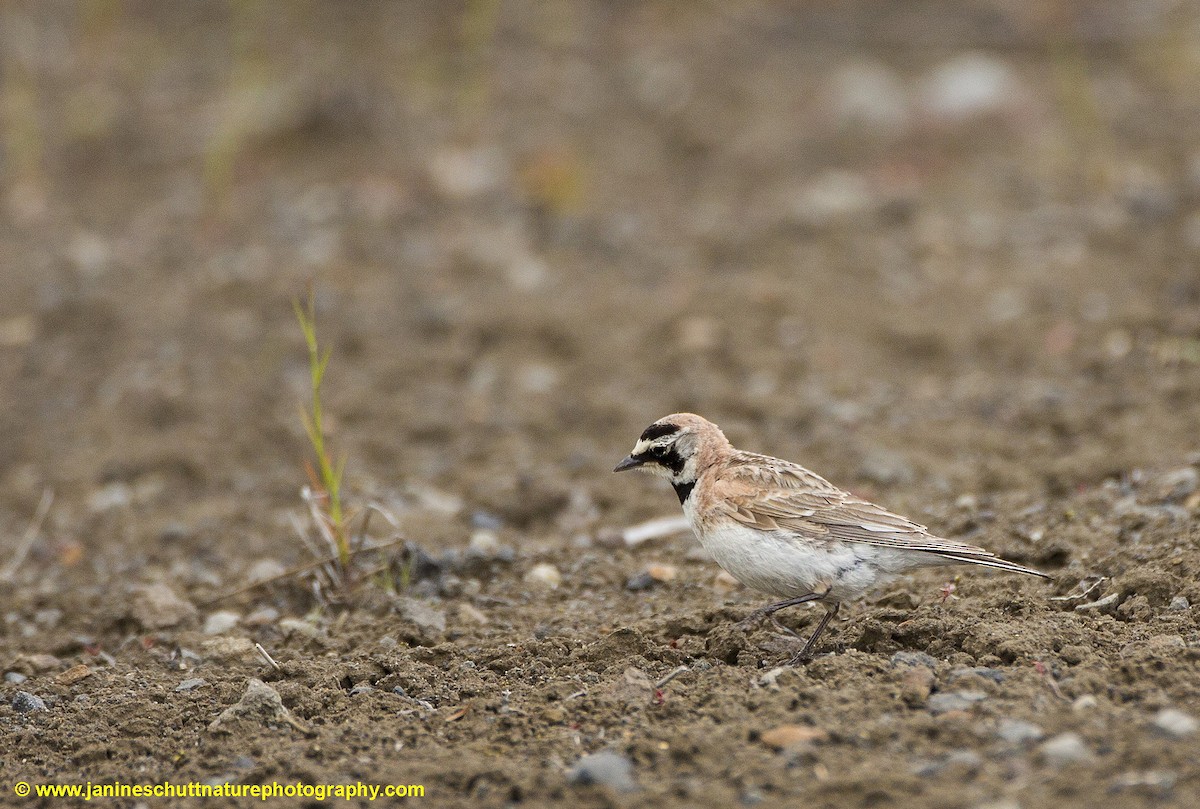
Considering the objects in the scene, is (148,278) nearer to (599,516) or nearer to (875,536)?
(599,516)

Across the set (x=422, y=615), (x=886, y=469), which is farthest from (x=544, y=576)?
(x=886, y=469)

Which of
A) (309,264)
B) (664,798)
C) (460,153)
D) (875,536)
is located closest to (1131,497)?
(875,536)

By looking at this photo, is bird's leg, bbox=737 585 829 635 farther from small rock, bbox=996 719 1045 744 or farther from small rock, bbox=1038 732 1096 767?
small rock, bbox=1038 732 1096 767

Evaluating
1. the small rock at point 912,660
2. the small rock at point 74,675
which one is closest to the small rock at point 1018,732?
the small rock at point 912,660

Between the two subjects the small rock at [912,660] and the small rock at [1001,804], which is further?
the small rock at [912,660]

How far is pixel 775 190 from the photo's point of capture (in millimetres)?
12328

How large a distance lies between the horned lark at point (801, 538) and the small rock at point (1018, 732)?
893 millimetres

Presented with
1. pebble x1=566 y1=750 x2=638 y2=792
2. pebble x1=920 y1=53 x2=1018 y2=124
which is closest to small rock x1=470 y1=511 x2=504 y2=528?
pebble x1=566 y1=750 x2=638 y2=792

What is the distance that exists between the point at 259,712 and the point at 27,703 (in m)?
1.15

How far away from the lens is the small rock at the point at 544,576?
21.4ft

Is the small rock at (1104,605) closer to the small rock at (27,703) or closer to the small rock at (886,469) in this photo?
the small rock at (886,469)

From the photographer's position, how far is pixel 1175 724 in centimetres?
402

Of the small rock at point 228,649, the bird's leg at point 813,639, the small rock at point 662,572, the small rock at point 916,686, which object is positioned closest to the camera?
the small rock at point 916,686

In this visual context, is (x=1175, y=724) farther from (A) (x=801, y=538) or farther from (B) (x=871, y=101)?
(B) (x=871, y=101)
